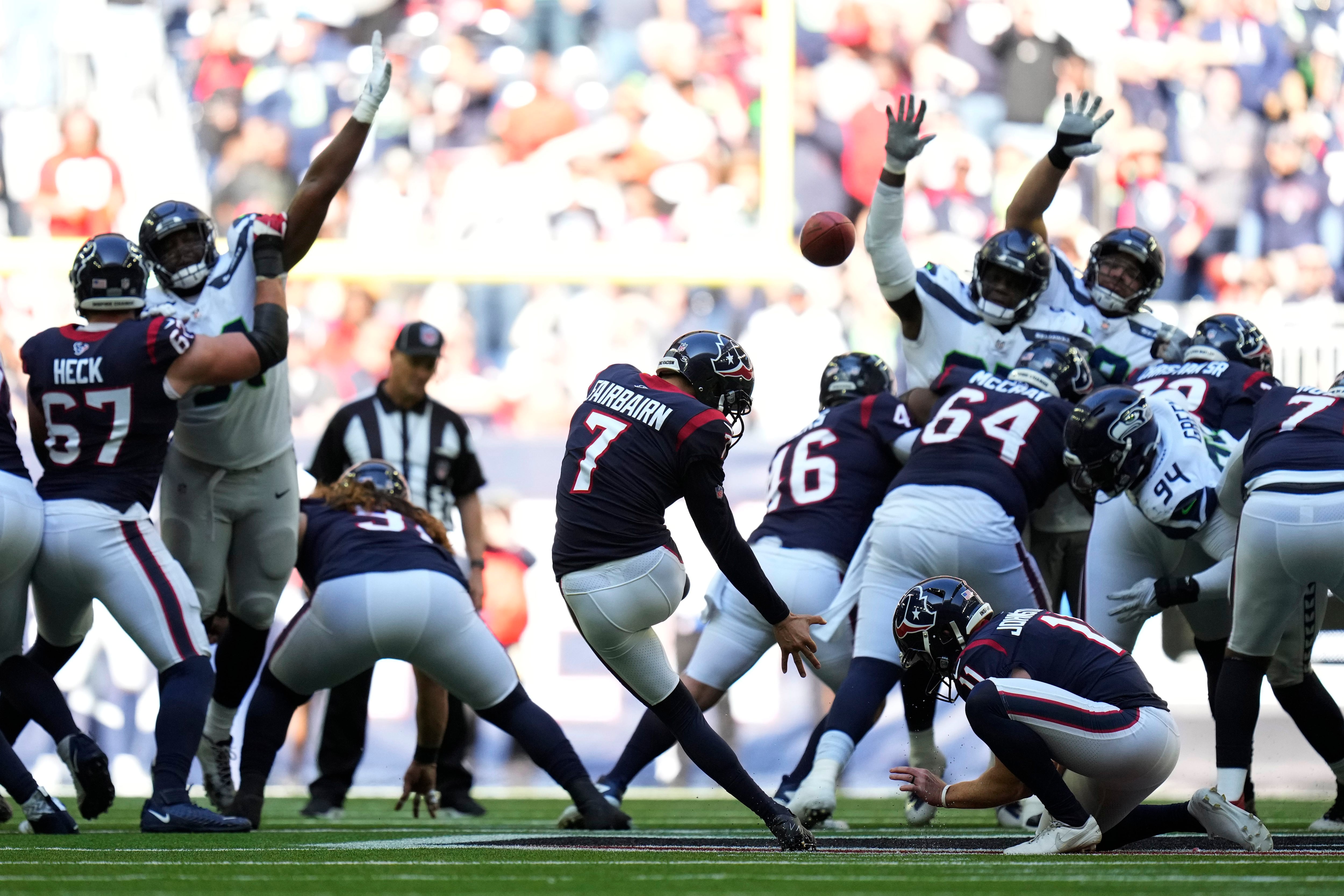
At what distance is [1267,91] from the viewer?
11.8 metres

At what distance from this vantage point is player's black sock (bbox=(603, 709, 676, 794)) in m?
5.56

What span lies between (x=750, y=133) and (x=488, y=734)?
5751mm

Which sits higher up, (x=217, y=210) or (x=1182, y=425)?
(x=217, y=210)

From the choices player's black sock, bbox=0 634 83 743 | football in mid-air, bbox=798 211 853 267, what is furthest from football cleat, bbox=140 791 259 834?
football in mid-air, bbox=798 211 853 267

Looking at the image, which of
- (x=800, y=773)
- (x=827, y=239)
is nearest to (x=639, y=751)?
(x=800, y=773)

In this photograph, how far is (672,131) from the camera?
39.5 feet

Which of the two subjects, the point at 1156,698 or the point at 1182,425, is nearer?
the point at 1156,698

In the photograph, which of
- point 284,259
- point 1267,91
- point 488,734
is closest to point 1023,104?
point 1267,91

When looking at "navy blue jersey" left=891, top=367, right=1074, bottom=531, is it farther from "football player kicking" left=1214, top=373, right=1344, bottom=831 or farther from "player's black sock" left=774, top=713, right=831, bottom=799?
"player's black sock" left=774, top=713, right=831, bottom=799

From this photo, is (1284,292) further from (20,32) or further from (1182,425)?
(20,32)

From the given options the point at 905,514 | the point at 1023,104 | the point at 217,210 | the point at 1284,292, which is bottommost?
the point at 905,514

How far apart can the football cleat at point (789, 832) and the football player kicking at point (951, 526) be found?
41.1 inches

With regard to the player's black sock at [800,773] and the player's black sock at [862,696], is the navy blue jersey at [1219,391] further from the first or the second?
the player's black sock at [800,773]

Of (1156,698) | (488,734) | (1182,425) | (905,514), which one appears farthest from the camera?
(488,734)
